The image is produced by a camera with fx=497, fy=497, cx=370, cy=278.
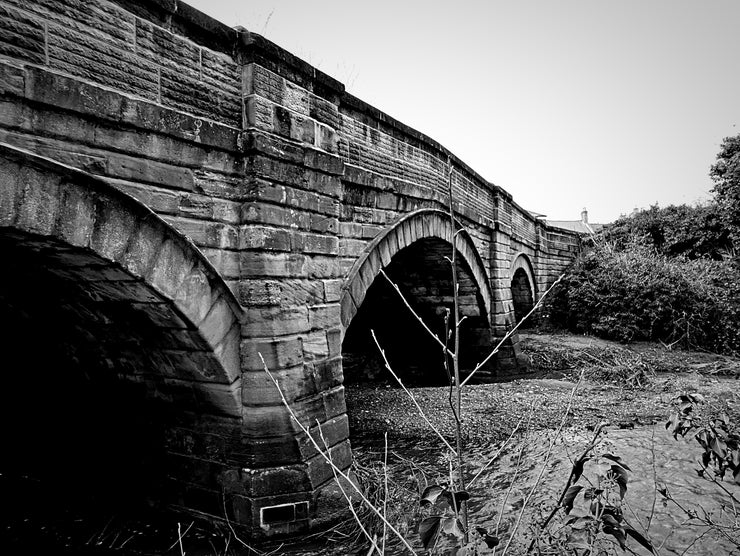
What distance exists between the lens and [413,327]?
10422 mm

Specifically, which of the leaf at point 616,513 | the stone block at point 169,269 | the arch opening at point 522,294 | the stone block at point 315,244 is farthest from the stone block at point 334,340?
the arch opening at point 522,294

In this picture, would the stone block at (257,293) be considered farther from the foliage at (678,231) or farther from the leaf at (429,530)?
the foliage at (678,231)

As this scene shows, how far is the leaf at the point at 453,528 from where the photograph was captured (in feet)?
4.42

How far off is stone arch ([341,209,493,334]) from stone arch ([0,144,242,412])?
1458 mm

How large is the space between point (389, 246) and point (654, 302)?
993 cm

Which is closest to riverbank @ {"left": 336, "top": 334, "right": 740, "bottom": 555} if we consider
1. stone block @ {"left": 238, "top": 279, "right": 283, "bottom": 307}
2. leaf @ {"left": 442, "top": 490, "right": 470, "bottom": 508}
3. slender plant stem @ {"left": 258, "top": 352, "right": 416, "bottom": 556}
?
slender plant stem @ {"left": 258, "top": 352, "right": 416, "bottom": 556}

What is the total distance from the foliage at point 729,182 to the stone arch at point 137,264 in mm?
16473

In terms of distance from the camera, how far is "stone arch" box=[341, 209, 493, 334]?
16.1 feet

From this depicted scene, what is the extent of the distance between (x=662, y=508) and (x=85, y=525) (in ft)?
15.4

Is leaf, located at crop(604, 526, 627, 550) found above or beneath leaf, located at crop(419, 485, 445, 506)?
beneath

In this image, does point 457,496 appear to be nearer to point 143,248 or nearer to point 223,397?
point 143,248

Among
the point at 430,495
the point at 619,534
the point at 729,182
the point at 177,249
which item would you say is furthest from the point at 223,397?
the point at 729,182

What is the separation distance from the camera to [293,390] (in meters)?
3.75

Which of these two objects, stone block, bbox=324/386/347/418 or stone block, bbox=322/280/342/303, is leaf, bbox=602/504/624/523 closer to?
stone block, bbox=324/386/347/418
